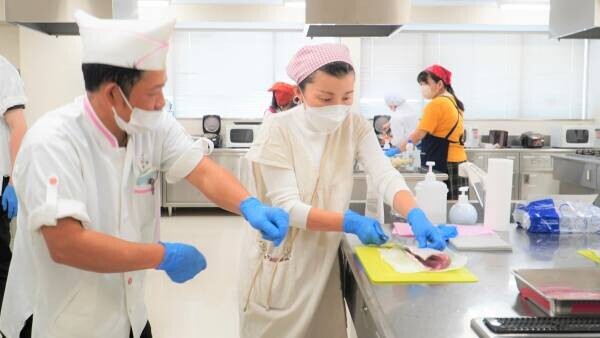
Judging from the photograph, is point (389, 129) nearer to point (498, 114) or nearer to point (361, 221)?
point (498, 114)

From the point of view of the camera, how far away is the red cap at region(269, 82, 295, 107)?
3770 mm

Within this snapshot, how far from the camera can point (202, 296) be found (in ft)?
11.9

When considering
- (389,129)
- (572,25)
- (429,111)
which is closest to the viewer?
(572,25)

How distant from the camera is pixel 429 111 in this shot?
409cm

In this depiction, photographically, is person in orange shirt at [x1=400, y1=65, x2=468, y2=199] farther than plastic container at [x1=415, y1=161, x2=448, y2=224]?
Yes

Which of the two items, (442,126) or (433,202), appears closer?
(433,202)

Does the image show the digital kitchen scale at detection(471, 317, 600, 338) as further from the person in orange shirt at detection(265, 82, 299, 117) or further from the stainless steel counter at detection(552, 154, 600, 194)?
the stainless steel counter at detection(552, 154, 600, 194)

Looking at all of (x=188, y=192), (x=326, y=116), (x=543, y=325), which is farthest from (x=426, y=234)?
(x=188, y=192)

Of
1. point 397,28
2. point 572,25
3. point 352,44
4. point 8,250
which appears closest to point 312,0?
point 397,28

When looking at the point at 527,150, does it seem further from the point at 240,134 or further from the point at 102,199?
the point at 102,199

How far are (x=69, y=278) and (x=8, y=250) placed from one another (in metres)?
1.60

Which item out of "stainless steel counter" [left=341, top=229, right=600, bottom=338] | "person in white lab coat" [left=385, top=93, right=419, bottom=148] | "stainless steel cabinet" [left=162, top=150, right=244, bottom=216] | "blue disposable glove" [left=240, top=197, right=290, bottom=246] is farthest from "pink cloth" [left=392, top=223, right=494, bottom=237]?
"stainless steel cabinet" [left=162, top=150, right=244, bottom=216]

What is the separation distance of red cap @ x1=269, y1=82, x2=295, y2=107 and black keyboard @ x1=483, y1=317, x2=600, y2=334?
2825 mm

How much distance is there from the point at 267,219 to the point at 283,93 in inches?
91.7
